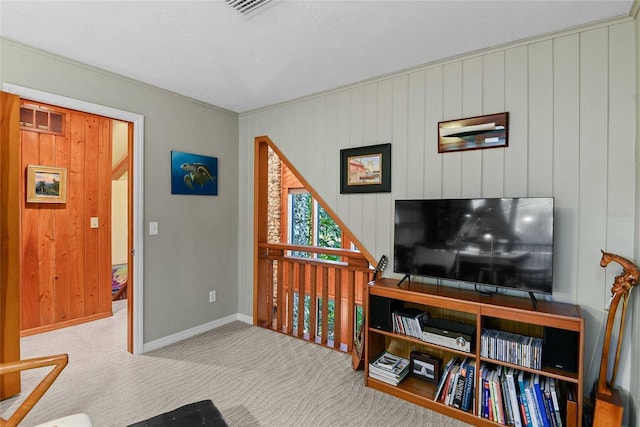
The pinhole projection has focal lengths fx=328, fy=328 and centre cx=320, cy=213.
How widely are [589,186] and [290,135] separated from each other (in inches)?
97.8

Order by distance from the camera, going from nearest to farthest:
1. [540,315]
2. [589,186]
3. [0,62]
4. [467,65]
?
[540,315] → [589,186] → [0,62] → [467,65]

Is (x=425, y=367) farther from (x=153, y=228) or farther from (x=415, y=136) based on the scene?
(x=153, y=228)

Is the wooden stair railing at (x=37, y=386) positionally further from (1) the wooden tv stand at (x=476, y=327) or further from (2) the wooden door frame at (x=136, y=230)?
(1) the wooden tv stand at (x=476, y=327)

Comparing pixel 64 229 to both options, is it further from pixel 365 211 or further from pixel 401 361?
pixel 401 361

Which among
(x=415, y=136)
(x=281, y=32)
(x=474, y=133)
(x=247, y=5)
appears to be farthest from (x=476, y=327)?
(x=247, y=5)

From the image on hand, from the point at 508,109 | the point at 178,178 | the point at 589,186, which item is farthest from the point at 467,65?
the point at 178,178

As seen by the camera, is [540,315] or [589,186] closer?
[540,315]

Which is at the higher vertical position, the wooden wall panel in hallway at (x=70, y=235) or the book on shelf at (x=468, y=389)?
the wooden wall panel in hallway at (x=70, y=235)

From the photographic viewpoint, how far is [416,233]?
7.85 ft

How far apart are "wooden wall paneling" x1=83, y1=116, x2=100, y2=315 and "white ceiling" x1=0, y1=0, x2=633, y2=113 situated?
59.6 inches

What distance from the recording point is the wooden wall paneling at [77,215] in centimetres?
371

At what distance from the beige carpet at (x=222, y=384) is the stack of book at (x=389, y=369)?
0.37ft

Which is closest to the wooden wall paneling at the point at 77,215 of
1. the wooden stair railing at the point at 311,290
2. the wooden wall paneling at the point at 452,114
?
the wooden stair railing at the point at 311,290

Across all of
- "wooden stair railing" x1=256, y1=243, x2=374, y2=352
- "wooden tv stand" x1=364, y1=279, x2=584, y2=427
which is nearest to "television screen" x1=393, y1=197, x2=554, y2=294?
"wooden tv stand" x1=364, y1=279, x2=584, y2=427
